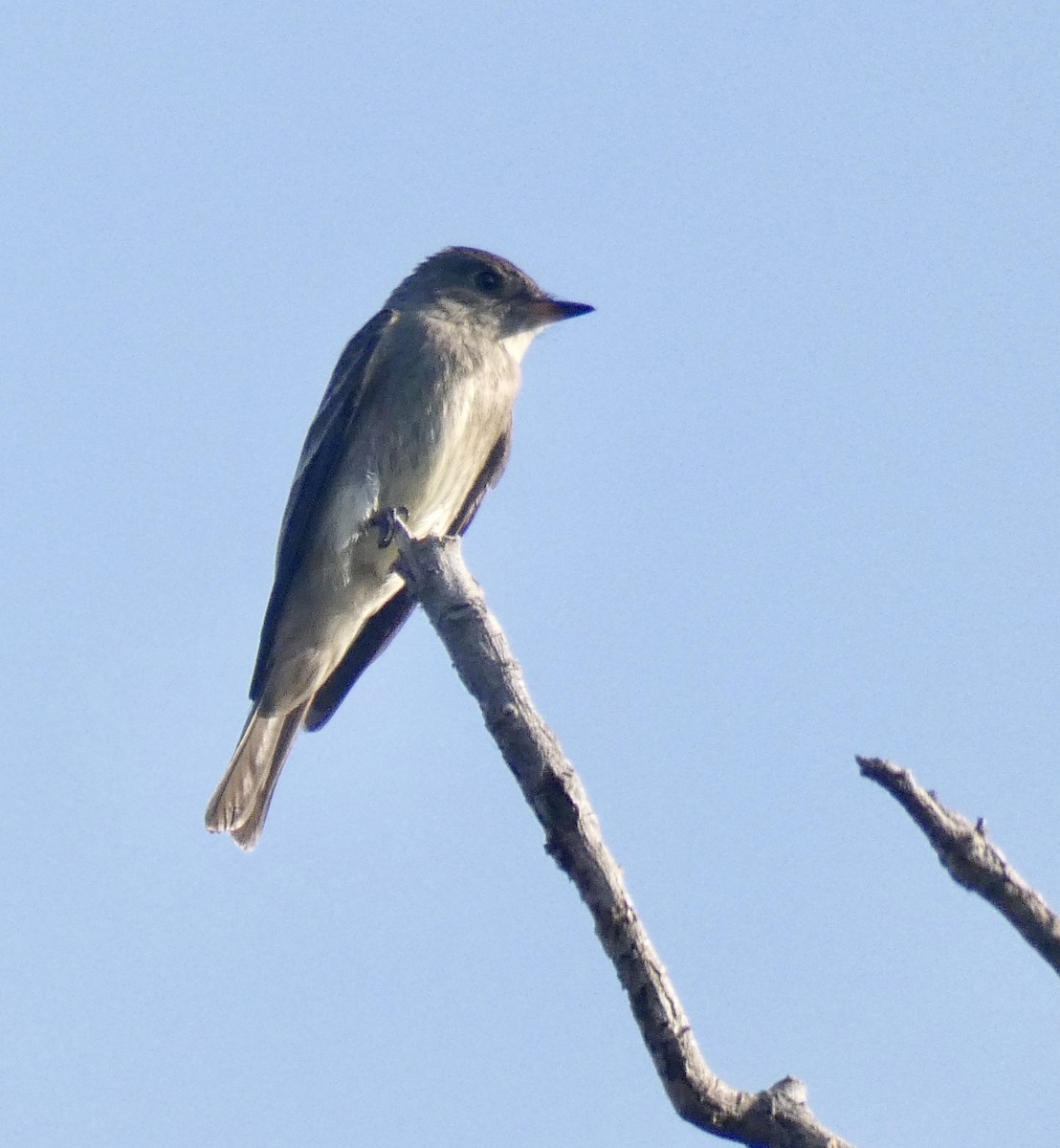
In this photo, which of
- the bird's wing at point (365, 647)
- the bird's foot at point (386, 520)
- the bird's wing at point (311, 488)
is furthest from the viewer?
the bird's wing at point (365, 647)

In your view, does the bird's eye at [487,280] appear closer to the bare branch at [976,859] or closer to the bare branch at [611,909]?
the bare branch at [611,909]

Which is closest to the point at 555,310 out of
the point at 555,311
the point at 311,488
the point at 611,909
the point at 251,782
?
the point at 555,311

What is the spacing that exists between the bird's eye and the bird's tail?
8.19ft

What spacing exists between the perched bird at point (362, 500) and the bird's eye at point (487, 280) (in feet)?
1.40

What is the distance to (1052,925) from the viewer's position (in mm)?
2982

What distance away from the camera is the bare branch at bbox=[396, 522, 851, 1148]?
3318 mm

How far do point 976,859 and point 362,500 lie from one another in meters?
5.08

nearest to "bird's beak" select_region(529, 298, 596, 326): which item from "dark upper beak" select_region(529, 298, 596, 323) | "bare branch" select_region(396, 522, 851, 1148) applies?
"dark upper beak" select_region(529, 298, 596, 323)

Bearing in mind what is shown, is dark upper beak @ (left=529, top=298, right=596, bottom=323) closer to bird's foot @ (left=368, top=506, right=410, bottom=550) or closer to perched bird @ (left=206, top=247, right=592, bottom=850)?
perched bird @ (left=206, top=247, right=592, bottom=850)

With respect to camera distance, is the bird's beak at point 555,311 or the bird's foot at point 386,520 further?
the bird's beak at point 555,311

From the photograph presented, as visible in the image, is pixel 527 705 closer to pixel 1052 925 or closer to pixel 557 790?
pixel 557 790

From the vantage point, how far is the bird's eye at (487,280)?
29.6 feet

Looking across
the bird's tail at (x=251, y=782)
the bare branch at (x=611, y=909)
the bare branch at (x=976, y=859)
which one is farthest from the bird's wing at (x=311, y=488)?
the bare branch at (x=976, y=859)

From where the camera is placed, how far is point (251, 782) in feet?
25.5
